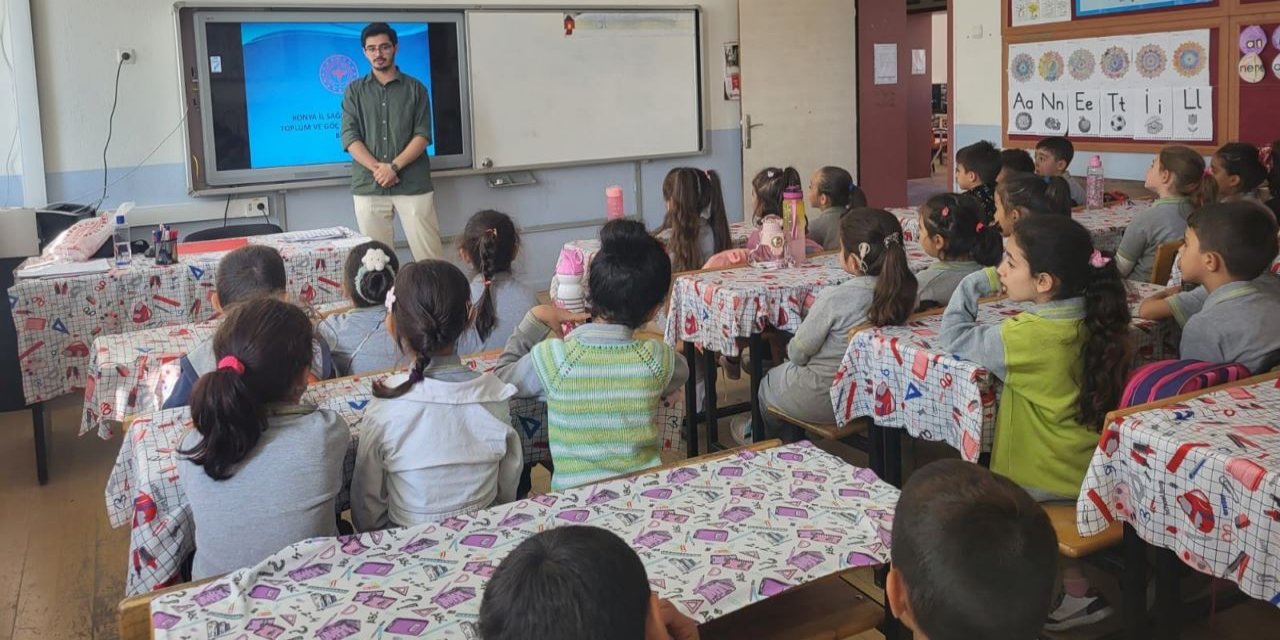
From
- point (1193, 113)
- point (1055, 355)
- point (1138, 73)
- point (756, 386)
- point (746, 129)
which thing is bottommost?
point (756, 386)

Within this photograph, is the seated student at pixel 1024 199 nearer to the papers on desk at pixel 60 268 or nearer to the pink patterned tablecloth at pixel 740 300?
the pink patterned tablecloth at pixel 740 300

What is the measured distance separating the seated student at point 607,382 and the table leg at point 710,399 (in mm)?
1404

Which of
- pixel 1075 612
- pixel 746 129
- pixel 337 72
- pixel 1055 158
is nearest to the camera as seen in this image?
pixel 1075 612

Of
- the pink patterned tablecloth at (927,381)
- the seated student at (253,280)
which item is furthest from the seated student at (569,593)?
Result: the seated student at (253,280)

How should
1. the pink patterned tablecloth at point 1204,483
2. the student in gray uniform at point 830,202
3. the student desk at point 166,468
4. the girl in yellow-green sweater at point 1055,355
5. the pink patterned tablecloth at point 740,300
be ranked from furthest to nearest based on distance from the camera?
the student in gray uniform at point 830,202 → the pink patterned tablecloth at point 740,300 → the girl in yellow-green sweater at point 1055,355 → the student desk at point 166,468 → the pink patterned tablecloth at point 1204,483

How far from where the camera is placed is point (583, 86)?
6398mm

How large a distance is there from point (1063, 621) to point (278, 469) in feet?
5.59

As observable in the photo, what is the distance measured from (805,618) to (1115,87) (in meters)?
4.78

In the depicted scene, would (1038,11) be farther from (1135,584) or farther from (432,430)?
(432,430)

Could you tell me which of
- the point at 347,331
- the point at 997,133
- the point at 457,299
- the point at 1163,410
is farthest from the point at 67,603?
the point at 997,133

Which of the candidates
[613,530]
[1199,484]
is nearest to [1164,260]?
[1199,484]

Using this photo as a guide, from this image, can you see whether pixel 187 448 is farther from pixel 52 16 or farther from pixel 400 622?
pixel 52 16

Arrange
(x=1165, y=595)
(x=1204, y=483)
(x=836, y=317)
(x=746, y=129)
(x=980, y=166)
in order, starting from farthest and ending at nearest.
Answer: (x=746, y=129) → (x=980, y=166) → (x=836, y=317) → (x=1165, y=595) → (x=1204, y=483)

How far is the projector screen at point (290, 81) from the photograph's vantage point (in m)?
5.35
